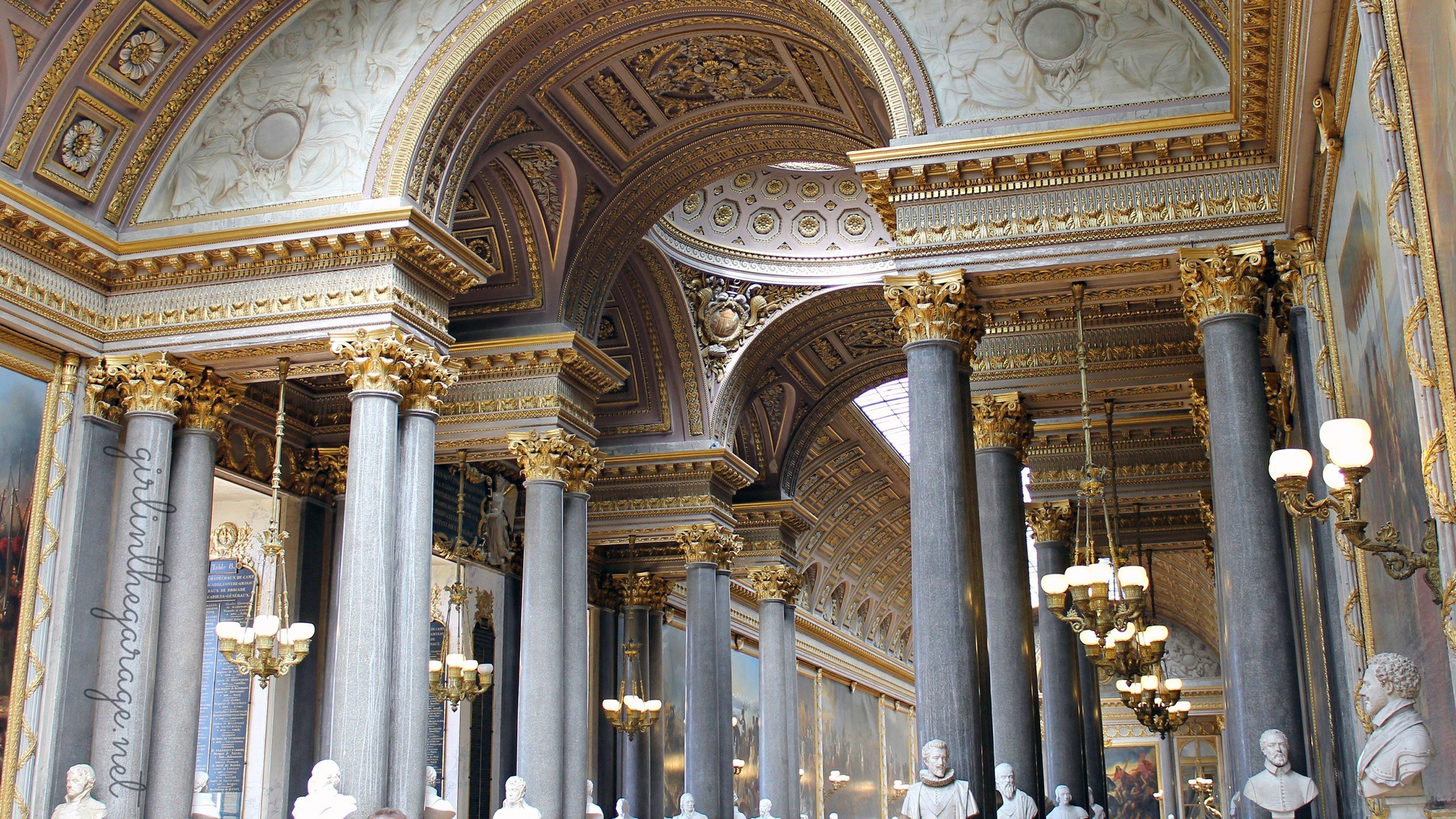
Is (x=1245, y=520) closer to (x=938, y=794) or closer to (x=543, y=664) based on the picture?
(x=938, y=794)

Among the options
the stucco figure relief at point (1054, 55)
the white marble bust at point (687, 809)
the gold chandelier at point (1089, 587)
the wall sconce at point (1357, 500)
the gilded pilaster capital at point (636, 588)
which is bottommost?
the white marble bust at point (687, 809)

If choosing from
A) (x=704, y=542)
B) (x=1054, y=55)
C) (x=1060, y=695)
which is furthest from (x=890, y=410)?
(x=1054, y=55)

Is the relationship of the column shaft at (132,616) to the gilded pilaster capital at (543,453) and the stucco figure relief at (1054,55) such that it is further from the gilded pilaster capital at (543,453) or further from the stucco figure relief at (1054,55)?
the stucco figure relief at (1054,55)

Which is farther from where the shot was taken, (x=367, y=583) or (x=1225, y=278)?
(x=367, y=583)

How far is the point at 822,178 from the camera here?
2152 centimetres

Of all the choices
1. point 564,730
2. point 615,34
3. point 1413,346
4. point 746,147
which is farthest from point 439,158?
point 1413,346

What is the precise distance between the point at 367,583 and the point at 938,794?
5.31 metres

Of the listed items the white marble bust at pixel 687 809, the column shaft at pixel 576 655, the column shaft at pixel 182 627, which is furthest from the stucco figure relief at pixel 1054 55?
the white marble bust at pixel 687 809

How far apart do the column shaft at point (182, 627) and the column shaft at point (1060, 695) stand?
9.49m

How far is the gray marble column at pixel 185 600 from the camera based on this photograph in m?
12.6

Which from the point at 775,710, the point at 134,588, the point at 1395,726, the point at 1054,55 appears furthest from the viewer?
the point at 775,710

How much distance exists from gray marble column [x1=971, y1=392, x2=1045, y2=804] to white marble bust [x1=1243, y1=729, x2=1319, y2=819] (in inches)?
141

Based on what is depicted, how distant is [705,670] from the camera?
825 inches

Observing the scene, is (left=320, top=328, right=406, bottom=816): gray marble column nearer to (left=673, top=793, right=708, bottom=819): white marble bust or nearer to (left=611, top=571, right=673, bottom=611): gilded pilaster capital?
(left=673, top=793, right=708, bottom=819): white marble bust
